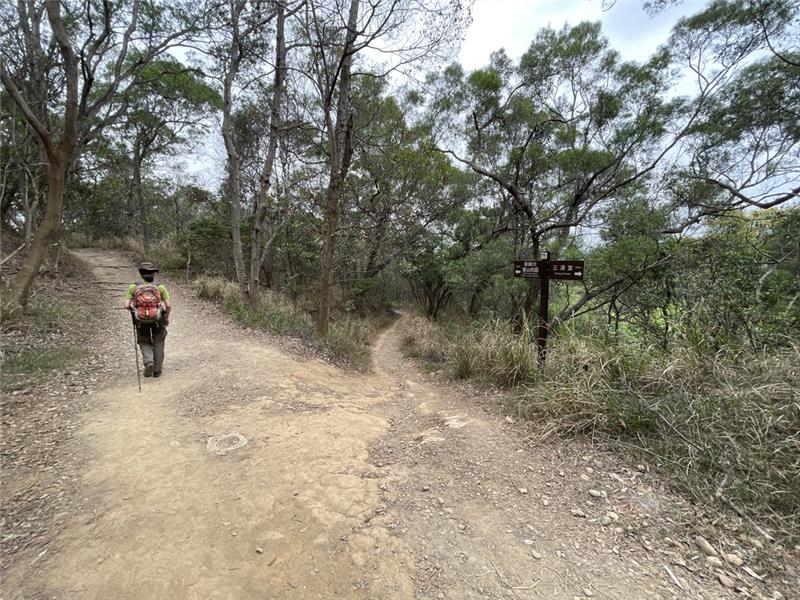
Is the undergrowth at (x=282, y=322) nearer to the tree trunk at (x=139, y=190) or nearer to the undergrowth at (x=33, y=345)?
the undergrowth at (x=33, y=345)

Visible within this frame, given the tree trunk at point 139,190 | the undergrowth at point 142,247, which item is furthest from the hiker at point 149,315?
the tree trunk at point 139,190

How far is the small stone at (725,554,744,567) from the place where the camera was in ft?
5.47

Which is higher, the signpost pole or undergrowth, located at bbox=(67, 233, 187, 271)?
undergrowth, located at bbox=(67, 233, 187, 271)

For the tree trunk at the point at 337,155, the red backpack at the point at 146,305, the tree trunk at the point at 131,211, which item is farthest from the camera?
the tree trunk at the point at 131,211

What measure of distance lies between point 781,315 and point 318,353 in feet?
22.2

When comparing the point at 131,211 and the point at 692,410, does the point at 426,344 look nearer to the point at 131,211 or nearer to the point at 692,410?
the point at 692,410

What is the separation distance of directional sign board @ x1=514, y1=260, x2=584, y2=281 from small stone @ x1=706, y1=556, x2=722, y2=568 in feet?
10.2

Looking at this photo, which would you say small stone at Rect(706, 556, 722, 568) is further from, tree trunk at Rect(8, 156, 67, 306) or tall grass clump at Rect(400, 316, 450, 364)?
tree trunk at Rect(8, 156, 67, 306)

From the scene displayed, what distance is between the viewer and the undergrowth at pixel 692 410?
2.05 m

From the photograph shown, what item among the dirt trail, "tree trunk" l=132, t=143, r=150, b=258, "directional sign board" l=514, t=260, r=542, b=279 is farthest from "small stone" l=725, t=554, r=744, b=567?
"tree trunk" l=132, t=143, r=150, b=258

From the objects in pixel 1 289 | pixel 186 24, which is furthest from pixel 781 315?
pixel 1 289

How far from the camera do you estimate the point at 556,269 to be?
4371mm

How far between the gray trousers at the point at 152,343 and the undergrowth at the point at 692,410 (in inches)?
184

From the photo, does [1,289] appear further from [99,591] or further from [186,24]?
[99,591]
